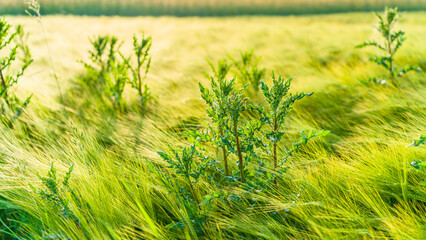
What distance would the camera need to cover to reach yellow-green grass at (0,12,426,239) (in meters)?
1.23

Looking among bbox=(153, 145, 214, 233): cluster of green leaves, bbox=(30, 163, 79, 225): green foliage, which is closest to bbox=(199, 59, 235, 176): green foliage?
bbox=(153, 145, 214, 233): cluster of green leaves

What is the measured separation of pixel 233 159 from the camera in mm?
1572

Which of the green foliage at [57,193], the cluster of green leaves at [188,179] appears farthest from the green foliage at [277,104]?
the green foliage at [57,193]

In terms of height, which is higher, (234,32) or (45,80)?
(234,32)

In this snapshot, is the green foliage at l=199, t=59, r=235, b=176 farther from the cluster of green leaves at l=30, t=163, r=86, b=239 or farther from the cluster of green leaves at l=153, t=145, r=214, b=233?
the cluster of green leaves at l=30, t=163, r=86, b=239

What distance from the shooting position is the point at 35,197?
1.35m

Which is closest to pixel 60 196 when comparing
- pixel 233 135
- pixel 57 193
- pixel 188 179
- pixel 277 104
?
pixel 57 193

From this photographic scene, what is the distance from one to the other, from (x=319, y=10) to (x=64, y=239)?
7.48 metres

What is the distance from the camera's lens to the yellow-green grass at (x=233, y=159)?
1232 millimetres

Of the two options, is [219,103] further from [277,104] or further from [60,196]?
[60,196]

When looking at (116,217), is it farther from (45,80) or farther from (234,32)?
(234,32)

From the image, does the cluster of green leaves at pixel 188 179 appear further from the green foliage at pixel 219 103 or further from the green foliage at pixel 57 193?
the green foliage at pixel 57 193

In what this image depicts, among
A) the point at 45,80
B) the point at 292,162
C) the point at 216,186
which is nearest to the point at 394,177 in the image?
the point at 292,162

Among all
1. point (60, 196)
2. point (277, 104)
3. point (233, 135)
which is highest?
point (277, 104)
